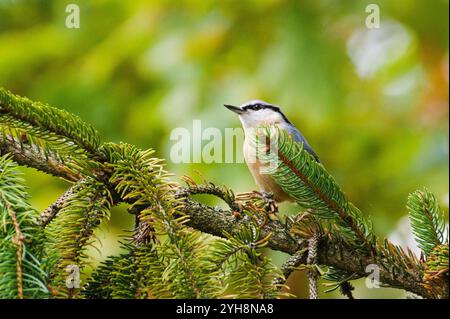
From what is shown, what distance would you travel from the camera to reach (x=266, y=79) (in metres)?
4.32

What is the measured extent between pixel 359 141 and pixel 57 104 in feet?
7.65

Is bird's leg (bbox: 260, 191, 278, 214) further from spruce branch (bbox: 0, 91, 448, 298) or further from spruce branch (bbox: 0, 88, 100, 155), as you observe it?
spruce branch (bbox: 0, 88, 100, 155)

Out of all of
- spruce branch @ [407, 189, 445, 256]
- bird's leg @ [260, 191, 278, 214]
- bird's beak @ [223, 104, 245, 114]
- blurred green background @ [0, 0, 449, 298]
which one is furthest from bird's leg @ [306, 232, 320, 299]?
bird's beak @ [223, 104, 245, 114]

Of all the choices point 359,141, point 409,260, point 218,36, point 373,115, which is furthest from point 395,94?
point 409,260

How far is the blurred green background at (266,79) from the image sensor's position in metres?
4.26

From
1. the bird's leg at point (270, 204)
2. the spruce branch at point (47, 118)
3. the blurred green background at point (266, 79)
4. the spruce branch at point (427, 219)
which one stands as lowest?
the spruce branch at point (427, 219)

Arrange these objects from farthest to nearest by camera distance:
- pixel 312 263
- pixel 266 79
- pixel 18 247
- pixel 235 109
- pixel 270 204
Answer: pixel 266 79
pixel 235 109
pixel 270 204
pixel 312 263
pixel 18 247

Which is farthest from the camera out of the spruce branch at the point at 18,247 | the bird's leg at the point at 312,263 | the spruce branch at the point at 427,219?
the spruce branch at the point at 427,219

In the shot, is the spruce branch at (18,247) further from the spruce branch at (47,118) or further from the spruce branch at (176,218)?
the spruce branch at (47,118)

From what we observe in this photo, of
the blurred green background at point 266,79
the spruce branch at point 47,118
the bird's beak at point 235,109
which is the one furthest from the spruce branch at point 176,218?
the bird's beak at point 235,109

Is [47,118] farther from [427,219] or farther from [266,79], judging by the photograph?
[266,79]

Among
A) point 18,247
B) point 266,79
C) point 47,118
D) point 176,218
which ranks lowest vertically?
point 18,247

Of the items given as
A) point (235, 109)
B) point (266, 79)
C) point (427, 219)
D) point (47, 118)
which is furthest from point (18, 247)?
point (266, 79)

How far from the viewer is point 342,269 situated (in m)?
2.13
